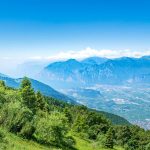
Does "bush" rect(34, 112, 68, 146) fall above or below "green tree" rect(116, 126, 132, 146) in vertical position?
above

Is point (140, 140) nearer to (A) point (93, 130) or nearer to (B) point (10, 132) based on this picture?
(A) point (93, 130)

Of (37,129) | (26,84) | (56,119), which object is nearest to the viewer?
(37,129)

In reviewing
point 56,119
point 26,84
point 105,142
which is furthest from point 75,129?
point 56,119

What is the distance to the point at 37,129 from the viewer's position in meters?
46.9

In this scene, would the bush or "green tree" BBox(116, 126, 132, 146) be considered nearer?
the bush

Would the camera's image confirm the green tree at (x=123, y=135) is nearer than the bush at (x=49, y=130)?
No

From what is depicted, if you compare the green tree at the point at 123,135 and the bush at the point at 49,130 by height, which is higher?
the bush at the point at 49,130

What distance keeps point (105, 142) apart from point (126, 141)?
2154 inches

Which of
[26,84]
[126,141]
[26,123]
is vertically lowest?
[126,141]

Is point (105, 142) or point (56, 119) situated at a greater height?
point (56, 119)

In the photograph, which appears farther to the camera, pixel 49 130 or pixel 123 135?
pixel 123 135

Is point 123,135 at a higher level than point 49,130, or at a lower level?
lower

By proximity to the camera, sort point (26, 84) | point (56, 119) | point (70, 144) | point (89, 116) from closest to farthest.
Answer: point (56, 119)
point (70, 144)
point (26, 84)
point (89, 116)

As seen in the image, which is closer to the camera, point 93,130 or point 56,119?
point 56,119
